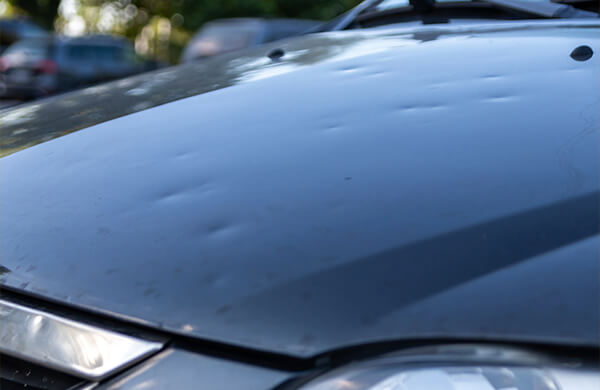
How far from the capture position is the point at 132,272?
1079mm

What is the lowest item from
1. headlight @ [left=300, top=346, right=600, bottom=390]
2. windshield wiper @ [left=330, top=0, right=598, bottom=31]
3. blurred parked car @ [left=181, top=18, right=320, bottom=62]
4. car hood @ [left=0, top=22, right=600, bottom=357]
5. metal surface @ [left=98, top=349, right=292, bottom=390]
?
blurred parked car @ [left=181, top=18, right=320, bottom=62]

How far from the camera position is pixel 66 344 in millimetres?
1035

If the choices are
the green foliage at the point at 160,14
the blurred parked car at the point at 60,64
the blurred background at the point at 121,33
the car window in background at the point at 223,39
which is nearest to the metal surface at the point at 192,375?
the blurred background at the point at 121,33

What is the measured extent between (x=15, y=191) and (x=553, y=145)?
39.2 inches

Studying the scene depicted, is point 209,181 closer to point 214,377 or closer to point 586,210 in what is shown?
point 214,377

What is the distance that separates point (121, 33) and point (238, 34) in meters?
25.3

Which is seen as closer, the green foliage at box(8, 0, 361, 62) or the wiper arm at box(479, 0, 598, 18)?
the wiper arm at box(479, 0, 598, 18)

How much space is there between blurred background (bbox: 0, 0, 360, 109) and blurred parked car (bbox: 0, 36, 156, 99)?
0.02 metres

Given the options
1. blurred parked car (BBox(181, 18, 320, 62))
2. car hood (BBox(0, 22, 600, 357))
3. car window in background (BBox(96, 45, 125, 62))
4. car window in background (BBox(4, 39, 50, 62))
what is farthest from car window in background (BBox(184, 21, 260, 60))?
car hood (BBox(0, 22, 600, 357))

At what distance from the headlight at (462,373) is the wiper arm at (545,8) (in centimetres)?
157

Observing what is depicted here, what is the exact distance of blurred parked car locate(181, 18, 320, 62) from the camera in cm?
1140

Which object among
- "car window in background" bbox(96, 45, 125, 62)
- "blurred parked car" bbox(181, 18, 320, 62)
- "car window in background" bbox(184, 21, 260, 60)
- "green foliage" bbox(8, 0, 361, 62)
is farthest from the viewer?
"green foliage" bbox(8, 0, 361, 62)

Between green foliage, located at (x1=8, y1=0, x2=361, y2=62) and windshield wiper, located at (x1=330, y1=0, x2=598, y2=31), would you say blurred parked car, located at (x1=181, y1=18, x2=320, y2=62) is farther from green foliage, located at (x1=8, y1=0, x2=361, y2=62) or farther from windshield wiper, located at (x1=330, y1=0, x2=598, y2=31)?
green foliage, located at (x1=8, y1=0, x2=361, y2=62)

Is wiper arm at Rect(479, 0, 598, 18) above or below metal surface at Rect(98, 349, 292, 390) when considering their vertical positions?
above
